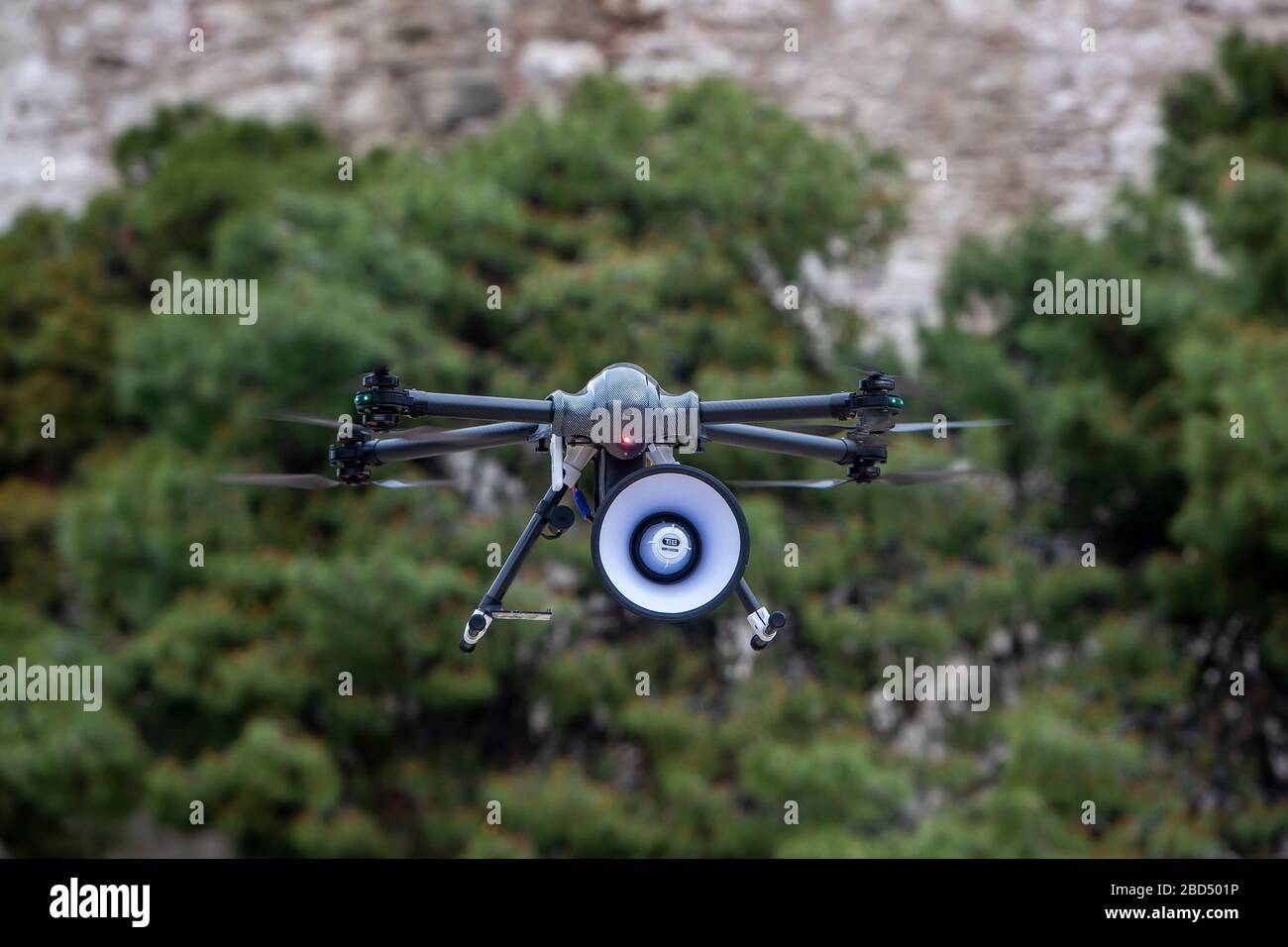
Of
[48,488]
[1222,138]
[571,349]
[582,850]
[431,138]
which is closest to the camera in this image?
[582,850]

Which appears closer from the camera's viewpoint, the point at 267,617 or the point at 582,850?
the point at 582,850

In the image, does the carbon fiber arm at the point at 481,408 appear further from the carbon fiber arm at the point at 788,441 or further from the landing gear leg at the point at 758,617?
the landing gear leg at the point at 758,617

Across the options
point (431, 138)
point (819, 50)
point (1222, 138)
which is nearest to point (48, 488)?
point (431, 138)

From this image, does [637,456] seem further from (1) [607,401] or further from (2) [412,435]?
(2) [412,435]

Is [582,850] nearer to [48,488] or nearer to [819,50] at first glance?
[48,488]
